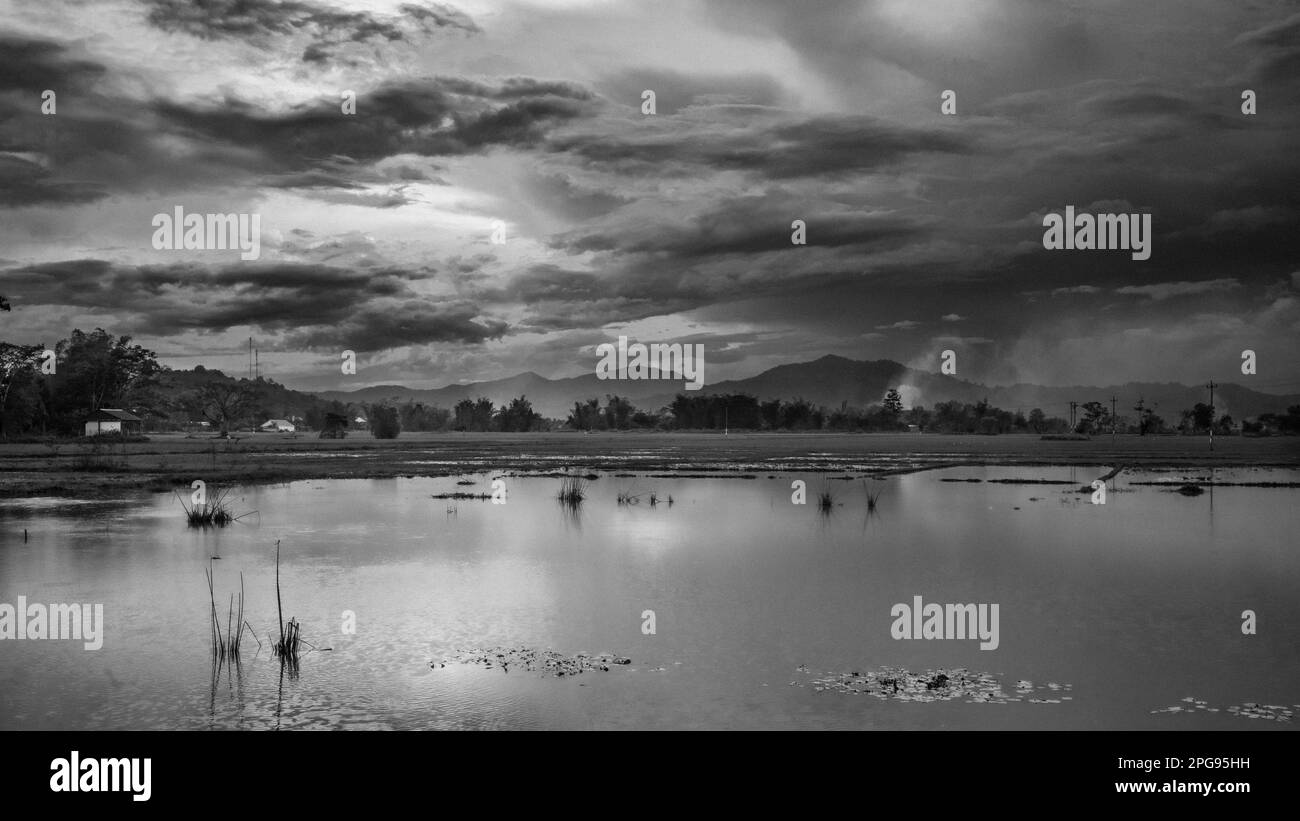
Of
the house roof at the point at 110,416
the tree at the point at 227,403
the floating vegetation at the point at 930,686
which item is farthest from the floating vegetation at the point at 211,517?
the tree at the point at 227,403

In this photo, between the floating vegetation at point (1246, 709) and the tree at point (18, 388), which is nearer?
the floating vegetation at point (1246, 709)

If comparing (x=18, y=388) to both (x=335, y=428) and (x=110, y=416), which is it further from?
(x=335, y=428)

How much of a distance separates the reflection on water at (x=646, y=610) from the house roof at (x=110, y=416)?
92.9 meters

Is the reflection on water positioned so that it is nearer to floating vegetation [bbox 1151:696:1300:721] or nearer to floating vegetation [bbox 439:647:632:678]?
floating vegetation [bbox 1151:696:1300:721]

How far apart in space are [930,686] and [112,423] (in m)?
123

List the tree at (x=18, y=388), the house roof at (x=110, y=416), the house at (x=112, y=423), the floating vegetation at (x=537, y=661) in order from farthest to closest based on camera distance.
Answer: the house roof at (x=110, y=416) → the house at (x=112, y=423) → the tree at (x=18, y=388) → the floating vegetation at (x=537, y=661)

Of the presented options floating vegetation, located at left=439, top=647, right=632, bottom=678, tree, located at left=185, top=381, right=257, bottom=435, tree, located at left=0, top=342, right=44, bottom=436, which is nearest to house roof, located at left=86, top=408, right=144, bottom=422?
tree, located at left=0, top=342, right=44, bottom=436

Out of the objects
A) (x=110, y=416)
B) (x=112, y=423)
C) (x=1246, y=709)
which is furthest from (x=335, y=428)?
(x=1246, y=709)

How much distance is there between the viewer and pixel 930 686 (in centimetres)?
1073

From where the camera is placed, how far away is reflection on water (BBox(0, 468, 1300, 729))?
32.6 ft

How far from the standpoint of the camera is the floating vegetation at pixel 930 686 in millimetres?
10352

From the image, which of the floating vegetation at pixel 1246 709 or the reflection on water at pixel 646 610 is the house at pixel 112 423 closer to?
the reflection on water at pixel 646 610
